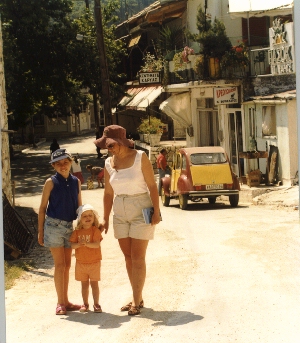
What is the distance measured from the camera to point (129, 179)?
5867 mm

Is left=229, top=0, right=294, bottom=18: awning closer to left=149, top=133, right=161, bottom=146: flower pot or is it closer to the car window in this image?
left=149, top=133, right=161, bottom=146: flower pot

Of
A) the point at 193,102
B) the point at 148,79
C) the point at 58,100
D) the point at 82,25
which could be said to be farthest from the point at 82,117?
the point at 193,102

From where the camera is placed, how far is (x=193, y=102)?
14508 millimetres

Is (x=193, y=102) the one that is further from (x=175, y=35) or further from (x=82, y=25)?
(x=82, y=25)

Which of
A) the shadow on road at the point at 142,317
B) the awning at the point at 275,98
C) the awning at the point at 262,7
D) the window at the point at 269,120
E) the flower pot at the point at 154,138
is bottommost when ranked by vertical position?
the shadow on road at the point at 142,317

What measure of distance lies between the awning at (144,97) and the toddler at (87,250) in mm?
8066

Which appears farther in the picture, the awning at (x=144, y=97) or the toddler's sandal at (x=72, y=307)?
the awning at (x=144, y=97)

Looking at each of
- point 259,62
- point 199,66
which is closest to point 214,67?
point 199,66

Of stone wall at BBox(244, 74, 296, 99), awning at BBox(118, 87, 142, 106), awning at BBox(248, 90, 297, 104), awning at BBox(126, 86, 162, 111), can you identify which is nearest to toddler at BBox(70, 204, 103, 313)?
awning at BBox(248, 90, 297, 104)

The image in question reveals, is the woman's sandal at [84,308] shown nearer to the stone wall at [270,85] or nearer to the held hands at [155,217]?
the held hands at [155,217]

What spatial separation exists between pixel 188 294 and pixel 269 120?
16.0 ft

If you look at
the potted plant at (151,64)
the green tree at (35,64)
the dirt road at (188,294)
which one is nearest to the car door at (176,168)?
the potted plant at (151,64)

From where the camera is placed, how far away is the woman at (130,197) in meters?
5.84

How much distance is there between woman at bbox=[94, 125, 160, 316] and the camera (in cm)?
584
